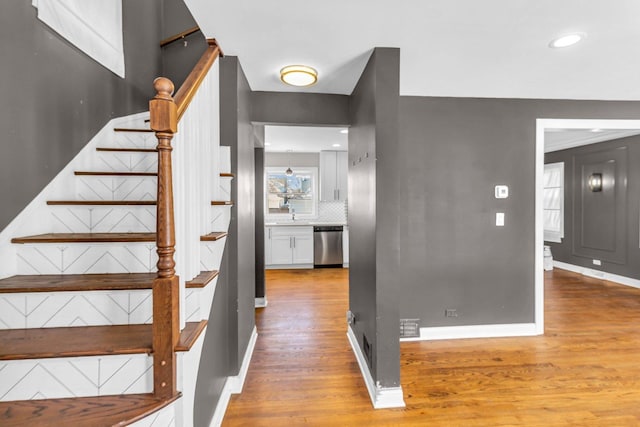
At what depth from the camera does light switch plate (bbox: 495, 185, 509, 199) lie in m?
3.00

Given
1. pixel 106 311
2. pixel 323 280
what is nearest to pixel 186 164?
pixel 106 311

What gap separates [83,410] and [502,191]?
3.39 metres

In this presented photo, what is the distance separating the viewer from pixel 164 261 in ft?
3.34

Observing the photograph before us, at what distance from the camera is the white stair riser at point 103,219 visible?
158 centimetres

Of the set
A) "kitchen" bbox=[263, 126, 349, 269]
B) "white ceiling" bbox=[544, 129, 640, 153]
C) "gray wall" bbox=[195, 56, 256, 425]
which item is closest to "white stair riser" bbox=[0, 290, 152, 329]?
"gray wall" bbox=[195, 56, 256, 425]

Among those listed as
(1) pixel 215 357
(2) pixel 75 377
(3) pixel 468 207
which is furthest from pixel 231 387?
(3) pixel 468 207

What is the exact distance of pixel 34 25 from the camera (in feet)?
5.12

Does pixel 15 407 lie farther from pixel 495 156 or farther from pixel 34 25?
pixel 495 156

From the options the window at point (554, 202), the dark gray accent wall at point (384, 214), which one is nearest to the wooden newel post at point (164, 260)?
the dark gray accent wall at point (384, 214)

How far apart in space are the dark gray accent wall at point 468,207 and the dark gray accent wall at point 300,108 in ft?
2.11

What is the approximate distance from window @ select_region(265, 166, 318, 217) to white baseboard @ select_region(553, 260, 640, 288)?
497 cm

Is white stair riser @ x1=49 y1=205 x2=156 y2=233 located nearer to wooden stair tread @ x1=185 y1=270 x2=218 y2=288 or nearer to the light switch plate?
wooden stair tread @ x1=185 y1=270 x2=218 y2=288

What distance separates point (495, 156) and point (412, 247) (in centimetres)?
124

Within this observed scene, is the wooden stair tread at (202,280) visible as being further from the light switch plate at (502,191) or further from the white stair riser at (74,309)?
the light switch plate at (502,191)
